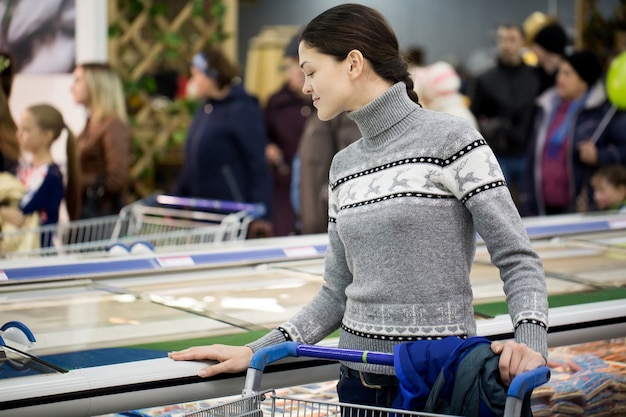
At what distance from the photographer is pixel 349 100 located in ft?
6.33

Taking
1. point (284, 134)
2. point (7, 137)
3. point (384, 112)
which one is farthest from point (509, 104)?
point (384, 112)

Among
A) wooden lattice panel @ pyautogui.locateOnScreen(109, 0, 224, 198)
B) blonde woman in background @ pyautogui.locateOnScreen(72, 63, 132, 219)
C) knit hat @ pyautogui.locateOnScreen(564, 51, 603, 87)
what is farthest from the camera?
wooden lattice panel @ pyautogui.locateOnScreen(109, 0, 224, 198)

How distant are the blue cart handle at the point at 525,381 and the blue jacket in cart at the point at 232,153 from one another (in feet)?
14.2

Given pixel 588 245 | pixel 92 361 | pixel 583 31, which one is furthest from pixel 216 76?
pixel 583 31

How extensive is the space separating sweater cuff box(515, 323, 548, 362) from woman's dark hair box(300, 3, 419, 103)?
0.55m

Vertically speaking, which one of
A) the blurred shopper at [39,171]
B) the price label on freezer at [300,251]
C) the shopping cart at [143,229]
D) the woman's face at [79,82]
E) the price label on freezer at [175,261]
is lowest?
the price label on freezer at [175,261]

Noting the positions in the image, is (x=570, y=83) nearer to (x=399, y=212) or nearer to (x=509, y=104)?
(x=509, y=104)

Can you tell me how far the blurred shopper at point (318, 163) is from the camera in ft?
17.2

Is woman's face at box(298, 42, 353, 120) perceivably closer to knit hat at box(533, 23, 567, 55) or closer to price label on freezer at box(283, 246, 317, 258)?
price label on freezer at box(283, 246, 317, 258)

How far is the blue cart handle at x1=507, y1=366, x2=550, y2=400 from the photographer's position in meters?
1.55

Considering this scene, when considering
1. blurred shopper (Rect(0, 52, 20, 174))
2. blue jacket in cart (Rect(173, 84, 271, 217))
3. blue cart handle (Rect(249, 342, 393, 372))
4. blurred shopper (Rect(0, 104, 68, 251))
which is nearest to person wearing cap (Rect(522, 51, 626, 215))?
blue jacket in cart (Rect(173, 84, 271, 217))

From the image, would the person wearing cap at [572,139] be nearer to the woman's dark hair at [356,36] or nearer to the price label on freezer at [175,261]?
the price label on freezer at [175,261]

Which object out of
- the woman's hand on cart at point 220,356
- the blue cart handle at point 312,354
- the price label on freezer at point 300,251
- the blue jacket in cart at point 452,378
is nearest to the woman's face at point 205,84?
the price label on freezer at point 300,251

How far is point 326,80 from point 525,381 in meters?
0.69
